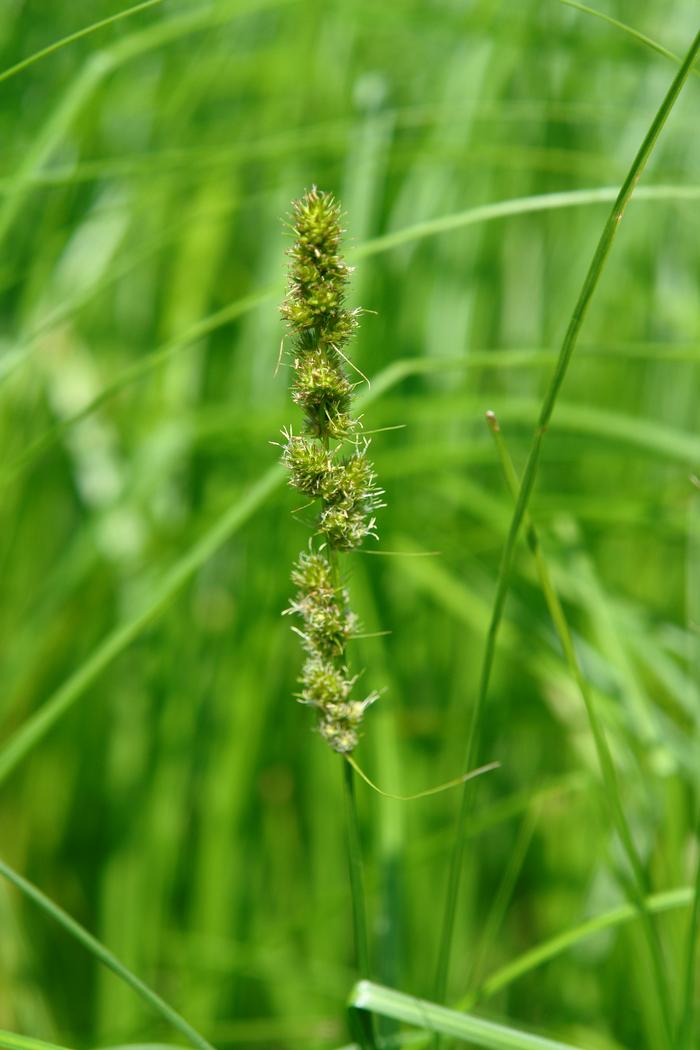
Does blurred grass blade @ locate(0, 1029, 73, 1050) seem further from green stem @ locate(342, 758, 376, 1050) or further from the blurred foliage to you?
the blurred foliage

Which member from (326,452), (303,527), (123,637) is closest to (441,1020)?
(326,452)

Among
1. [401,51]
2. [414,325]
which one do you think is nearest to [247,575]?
[414,325]

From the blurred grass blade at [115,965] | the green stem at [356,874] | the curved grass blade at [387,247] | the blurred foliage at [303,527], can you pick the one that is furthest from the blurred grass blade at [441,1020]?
the curved grass blade at [387,247]

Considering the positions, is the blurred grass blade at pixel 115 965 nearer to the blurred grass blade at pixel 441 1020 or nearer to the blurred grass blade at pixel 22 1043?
the blurred grass blade at pixel 22 1043

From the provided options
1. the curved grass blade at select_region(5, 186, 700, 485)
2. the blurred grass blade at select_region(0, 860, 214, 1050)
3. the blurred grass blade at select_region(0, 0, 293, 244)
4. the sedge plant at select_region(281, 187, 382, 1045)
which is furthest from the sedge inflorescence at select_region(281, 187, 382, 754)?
the blurred grass blade at select_region(0, 0, 293, 244)

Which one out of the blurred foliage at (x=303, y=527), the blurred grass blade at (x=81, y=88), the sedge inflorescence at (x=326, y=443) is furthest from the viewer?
the blurred foliage at (x=303, y=527)
